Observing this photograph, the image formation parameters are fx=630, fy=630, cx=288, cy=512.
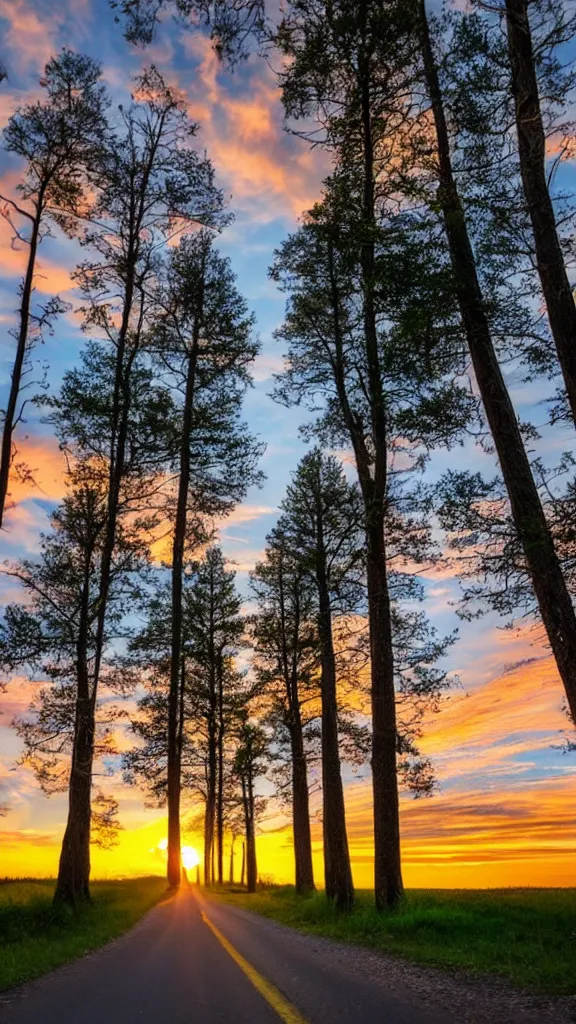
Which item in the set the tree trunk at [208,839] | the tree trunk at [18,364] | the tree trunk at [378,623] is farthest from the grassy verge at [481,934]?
the tree trunk at [208,839]

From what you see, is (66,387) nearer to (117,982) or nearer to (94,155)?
(94,155)

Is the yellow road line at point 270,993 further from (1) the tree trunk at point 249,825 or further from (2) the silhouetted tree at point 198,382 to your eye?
(1) the tree trunk at point 249,825

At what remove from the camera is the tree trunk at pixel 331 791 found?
14266 mm

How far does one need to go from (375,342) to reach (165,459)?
7826 mm

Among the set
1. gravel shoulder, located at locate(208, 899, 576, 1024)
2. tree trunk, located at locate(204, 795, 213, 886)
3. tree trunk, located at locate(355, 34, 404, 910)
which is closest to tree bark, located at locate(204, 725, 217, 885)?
tree trunk, located at locate(204, 795, 213, 886)

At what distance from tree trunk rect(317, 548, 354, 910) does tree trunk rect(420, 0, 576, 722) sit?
354 inches

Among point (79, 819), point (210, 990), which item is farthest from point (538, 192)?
point (79, 819)

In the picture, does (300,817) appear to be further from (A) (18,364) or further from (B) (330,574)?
(A) (18,364)

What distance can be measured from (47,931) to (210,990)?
6365 mm

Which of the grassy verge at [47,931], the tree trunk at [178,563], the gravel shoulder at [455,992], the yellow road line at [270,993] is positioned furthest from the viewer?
the tree trunk at [178,563]

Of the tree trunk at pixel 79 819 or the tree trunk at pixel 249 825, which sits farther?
the tree trunk at pixel 249 825

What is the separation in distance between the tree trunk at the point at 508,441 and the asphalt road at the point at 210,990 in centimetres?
375

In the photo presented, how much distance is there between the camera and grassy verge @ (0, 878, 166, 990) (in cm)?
731

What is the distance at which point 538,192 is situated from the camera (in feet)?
25.8
